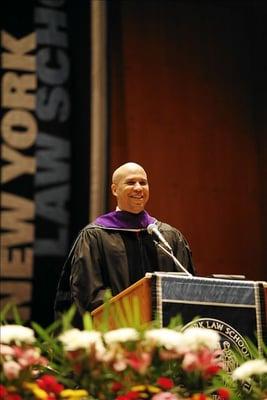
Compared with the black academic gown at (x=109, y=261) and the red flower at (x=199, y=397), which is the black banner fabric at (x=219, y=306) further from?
the red flower at (x=199, y=397)

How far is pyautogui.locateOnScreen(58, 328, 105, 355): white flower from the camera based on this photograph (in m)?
2.15

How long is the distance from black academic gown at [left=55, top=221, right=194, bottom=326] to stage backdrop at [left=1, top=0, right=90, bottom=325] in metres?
1.88

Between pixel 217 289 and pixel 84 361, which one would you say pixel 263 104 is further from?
pixel 84 361

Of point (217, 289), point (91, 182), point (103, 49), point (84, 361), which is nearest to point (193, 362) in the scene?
point (84, 361)

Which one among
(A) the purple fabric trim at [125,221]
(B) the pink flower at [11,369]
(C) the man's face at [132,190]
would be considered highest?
(C) the man's face at [132,190]

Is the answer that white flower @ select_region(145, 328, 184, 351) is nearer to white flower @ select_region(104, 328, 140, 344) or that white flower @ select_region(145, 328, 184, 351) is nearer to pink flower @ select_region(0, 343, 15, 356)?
white flower @ select_region(104, 328, 140, 344)

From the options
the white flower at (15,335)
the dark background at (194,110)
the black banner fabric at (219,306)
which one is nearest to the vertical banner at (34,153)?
the dark background at (194,110)

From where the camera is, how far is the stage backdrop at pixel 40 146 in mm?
6359

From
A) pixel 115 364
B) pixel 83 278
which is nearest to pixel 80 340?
pixel 115 364

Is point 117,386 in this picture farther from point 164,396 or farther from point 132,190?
point 132,190

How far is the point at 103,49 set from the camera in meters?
6.95

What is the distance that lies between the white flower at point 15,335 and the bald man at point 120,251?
193 centimetres

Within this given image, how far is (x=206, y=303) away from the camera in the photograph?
3602 millimetres

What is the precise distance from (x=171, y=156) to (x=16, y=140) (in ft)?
4.76
